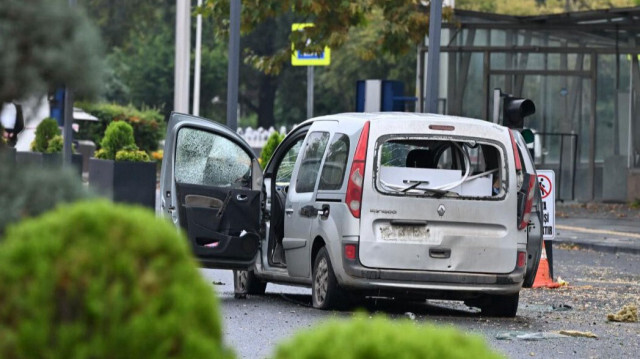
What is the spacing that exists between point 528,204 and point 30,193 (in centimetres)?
881

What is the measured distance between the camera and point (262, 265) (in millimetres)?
13992

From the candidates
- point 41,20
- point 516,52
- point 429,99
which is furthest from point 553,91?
point 41,20

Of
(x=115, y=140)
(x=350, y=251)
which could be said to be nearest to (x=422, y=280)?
(x=350, y=251)

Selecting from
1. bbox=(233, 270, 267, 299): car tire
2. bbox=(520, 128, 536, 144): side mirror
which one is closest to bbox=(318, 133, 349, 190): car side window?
bbox=(233, 270, 267, 299): car tire

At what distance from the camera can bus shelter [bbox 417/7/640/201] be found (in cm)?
3409

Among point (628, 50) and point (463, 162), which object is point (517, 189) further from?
point (628, 50)

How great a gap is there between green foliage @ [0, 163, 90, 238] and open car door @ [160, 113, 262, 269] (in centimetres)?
857

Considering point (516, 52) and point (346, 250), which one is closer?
point (346, 250)

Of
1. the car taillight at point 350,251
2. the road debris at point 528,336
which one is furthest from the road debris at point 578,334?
the car taillight at point 350,251

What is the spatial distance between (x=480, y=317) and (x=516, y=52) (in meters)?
22.0

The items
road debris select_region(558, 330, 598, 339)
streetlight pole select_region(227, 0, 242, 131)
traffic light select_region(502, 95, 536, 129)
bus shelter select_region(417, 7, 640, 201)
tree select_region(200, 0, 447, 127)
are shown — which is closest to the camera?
road debris select_region(558, 330, 598, 339)

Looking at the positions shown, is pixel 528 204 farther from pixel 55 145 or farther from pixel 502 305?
pixel 55 145

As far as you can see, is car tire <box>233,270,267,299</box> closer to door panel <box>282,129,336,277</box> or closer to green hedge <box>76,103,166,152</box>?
door panel <box>282,129,336,277</box>

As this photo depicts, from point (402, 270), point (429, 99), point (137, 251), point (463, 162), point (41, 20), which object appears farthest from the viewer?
point (429, 99)
